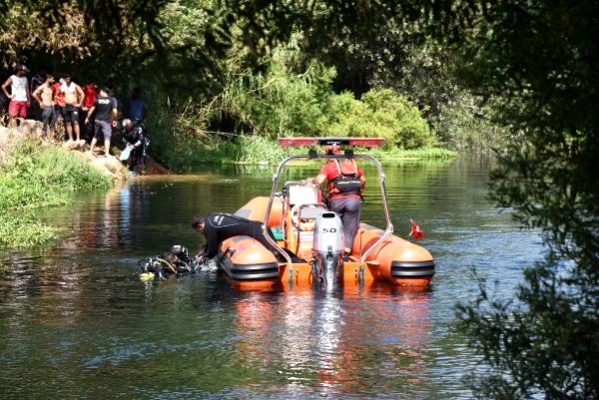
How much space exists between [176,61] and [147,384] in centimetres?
426

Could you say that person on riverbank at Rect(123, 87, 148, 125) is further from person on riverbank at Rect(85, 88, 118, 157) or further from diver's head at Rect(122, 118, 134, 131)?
person on riverbank at Rect(85, 88, 118, 157)

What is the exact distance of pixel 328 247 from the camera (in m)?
14.9

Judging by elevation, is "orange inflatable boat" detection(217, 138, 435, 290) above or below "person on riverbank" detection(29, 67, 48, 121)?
below

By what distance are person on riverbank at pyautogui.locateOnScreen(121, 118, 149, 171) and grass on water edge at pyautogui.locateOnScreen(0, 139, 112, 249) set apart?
300 centimetres

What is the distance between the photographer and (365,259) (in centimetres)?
1605

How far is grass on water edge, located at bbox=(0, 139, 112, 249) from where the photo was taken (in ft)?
66.6

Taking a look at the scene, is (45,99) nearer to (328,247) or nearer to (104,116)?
(104,116)

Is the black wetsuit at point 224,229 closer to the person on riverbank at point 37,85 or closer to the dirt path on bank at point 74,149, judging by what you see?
the dirt path on bank at point 74,149

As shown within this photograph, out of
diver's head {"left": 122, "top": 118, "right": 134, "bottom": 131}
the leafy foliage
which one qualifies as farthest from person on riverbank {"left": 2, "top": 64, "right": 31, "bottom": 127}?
the leafy foliage

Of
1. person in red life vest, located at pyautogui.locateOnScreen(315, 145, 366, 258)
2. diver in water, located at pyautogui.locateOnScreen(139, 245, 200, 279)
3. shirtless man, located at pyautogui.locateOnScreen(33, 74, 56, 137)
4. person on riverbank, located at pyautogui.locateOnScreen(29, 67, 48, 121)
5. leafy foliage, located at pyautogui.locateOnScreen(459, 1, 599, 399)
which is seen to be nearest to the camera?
leafy foliage, located at pyautogui.locateOnScreen(459, 1, 599, 399)

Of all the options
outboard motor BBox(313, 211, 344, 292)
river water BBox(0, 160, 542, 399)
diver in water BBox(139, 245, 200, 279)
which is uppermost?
outboard motor BBox(313, 211, 344, 292)

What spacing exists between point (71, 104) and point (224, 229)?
1766 centimetres

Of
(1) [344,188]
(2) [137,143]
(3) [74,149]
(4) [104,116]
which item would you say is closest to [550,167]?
(1) [344,188]

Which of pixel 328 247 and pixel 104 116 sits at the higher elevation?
pixel 104 116
